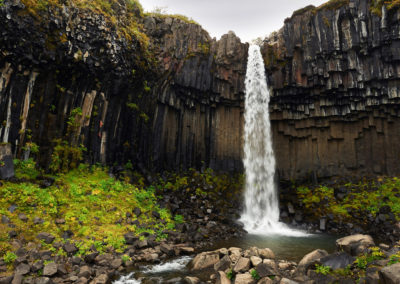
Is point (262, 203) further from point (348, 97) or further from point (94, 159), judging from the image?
point (94, 159)

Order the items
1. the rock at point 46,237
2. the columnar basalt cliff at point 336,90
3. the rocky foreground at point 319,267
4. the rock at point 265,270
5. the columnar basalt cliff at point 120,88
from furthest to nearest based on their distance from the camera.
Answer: the columnar basalt cliff at point 336,90
the columnar basalt cliff at point 120,88
the rock at point 46,237
the rock at point 265,270
the rocky foreground at point 319,267

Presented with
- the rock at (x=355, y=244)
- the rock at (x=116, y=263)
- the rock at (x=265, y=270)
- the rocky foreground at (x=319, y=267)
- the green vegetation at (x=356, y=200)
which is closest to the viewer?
the rocky foreground at (x=319, y=267)

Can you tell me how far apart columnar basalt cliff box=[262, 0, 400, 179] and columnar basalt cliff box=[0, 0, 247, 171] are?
178 inches

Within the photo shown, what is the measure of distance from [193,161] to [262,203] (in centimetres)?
750

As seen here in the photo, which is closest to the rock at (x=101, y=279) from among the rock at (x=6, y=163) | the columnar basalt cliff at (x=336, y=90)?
the rock at (x=6, y=163)

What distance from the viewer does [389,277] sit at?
16.9 ft

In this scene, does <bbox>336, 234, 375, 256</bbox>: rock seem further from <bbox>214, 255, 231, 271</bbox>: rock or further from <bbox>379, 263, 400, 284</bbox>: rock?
<bbox>214, 255, 231, 271</bbox>: rock

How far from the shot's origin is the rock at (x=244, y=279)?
775cm

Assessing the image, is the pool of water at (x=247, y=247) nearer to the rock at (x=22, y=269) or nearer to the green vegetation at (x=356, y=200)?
the rock at (x=22, y=269)

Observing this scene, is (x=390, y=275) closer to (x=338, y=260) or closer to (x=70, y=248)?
(x=338, y=260)

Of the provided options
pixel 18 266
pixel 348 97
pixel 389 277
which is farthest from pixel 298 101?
pixel 18 266

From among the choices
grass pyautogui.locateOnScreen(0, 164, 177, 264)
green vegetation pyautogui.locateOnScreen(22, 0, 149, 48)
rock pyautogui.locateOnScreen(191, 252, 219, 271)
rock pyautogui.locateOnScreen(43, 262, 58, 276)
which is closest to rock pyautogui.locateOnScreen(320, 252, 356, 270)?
rock pyautogui.locateOnScreen(191, 252, 219, 271)

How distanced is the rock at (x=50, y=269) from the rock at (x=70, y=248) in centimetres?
126

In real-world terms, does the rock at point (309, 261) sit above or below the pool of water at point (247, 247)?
above
